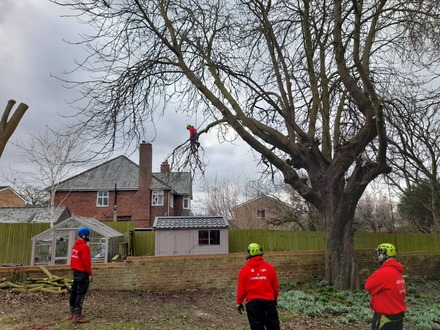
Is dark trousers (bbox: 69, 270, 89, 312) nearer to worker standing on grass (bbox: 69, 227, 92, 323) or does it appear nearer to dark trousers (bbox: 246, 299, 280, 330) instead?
worker standing on grass (bbox: 69, 227, 92, 323)

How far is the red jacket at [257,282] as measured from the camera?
5012mm

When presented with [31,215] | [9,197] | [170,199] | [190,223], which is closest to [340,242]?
[190,223]

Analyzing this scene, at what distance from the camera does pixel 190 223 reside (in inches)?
819

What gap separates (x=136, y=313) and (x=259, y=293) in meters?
3.78

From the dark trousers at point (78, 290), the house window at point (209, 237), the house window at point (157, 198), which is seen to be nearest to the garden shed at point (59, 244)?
the house window at point (209, 237)

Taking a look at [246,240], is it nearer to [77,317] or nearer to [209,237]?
[209,237]

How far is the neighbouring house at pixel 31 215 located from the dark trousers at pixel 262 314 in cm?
2368

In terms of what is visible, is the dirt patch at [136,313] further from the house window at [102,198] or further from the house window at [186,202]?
the house window at [186,202]

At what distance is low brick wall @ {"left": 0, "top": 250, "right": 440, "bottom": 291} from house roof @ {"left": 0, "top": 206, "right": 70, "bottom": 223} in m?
17.3

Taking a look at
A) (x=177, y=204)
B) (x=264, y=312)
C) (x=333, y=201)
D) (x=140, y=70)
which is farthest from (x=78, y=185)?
(x=264, y=312)

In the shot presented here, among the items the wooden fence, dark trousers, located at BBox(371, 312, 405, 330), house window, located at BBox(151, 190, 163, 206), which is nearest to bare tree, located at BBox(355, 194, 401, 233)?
the wooden fence

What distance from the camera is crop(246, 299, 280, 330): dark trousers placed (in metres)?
4.99

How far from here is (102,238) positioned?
1697 centimetres

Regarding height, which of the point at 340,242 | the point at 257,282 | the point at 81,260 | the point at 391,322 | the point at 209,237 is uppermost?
the point at 209,237
